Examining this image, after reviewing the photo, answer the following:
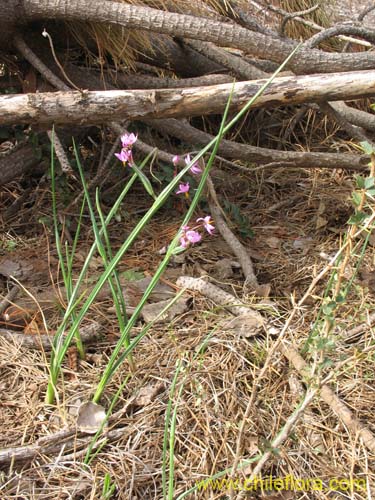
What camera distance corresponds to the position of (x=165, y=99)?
212 cm

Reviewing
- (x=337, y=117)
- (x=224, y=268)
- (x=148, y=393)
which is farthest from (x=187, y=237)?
(x=337, y=117)

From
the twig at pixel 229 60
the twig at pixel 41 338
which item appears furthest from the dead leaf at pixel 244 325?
the twig at pixel 229 60

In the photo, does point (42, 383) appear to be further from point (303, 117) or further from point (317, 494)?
point (303, 117)

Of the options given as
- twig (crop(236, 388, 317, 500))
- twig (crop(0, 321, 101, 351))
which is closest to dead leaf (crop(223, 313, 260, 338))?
twig (crop(0, 321, 101, 351))

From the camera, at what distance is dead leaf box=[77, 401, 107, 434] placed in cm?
170

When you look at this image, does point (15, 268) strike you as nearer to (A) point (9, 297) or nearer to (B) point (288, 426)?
(A) point (9, 297)

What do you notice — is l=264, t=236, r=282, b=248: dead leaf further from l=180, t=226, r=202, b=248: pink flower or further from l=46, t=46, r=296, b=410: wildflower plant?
l=180, t=226, r=202, b=248: pink flower

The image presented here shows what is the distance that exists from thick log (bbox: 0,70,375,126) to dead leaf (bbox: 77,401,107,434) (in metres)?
0.99

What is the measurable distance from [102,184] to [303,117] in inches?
50.7

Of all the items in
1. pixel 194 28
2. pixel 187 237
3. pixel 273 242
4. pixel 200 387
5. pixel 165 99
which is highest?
pixel 194 28

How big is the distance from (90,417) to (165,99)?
→ 1088 millimetres

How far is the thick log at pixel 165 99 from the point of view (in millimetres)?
2100

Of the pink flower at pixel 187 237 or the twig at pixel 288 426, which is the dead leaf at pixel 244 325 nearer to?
the pink flower at pixel 187 237

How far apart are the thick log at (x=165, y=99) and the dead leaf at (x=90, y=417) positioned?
3.25 ft
